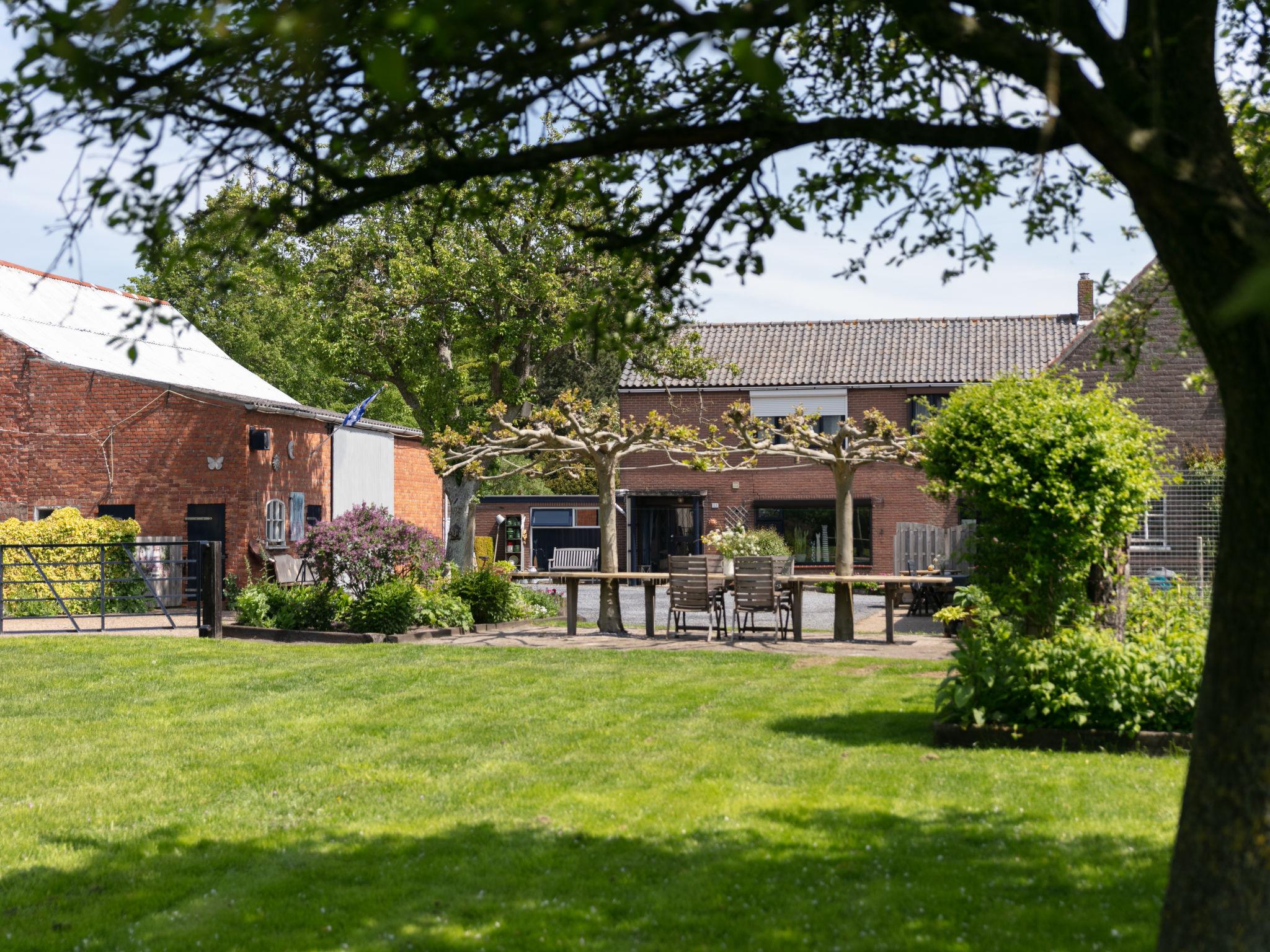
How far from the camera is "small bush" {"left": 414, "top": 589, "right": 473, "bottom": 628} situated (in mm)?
18544

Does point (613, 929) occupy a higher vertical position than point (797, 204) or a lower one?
lower

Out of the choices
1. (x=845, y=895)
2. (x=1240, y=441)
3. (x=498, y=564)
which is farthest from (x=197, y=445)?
(x=1240, y=441)

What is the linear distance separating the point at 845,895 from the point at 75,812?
456cm

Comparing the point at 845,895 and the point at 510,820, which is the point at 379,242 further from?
the point at 845,895

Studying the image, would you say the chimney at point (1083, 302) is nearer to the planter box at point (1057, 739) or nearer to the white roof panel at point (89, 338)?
the white roof panel at point (89, 338)

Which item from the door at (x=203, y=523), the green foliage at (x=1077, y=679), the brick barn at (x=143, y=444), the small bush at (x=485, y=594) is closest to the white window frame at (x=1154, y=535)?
the small bush at (x=485, y=594)

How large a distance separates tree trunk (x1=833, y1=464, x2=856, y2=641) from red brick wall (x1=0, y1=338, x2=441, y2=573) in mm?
11057

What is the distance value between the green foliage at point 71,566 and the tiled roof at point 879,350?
57.0 ft

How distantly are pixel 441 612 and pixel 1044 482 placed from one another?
11.3m

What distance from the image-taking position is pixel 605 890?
18.3 feet

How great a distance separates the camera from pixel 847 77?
272 inches

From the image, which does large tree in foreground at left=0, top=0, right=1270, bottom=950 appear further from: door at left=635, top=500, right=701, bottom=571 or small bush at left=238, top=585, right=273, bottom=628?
door at left=635, top=500, right=701, bottom=571

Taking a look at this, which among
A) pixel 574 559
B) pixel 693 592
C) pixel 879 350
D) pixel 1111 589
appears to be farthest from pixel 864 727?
pixel 574 559

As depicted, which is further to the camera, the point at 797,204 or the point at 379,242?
the point at 379,242
